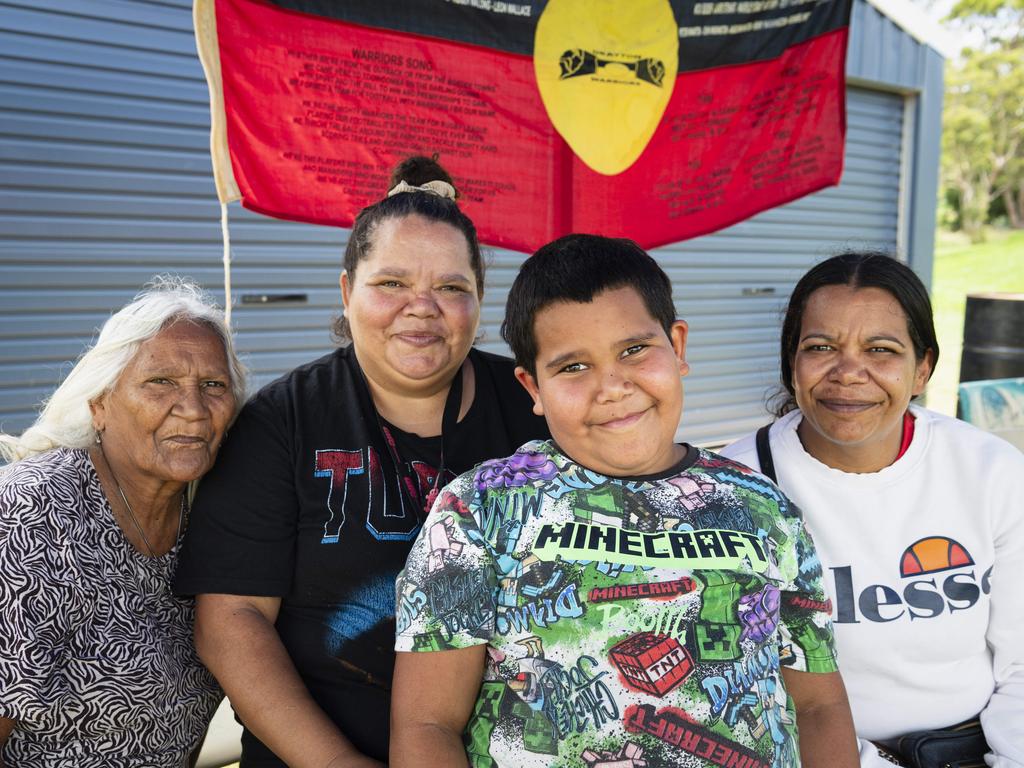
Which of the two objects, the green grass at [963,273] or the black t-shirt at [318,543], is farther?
the green grass at [963,273]

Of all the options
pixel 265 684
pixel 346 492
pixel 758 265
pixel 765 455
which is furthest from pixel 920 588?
pixel 758 265

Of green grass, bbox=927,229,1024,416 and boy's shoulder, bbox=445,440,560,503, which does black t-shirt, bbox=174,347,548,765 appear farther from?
green grass, bbox=927,229,1024,416

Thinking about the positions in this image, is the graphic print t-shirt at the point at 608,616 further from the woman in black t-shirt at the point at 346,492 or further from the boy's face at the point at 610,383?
the woman in black t-shirt at the point at 346,492

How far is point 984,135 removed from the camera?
26875 mm

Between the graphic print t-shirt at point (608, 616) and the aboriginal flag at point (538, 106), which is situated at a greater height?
the aboriginal flag at point (538, 106)

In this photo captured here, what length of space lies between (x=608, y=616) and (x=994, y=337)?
5258mm

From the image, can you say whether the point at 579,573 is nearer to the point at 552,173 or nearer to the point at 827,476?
the point at 827,476

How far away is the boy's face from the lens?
1.56m

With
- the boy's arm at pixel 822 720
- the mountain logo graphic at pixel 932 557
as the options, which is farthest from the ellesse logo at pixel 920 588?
the boy's arm at pixel 822 720

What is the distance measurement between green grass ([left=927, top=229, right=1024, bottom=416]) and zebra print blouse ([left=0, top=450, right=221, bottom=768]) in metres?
13.8

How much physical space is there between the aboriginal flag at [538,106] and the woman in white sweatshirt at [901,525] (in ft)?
4.07

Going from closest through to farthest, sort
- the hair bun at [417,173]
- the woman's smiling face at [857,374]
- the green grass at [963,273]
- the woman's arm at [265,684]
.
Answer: the woman's arm at [265,684]
the woman's smiling face at [857,374]
the hair bun at [417,173]
the green grass at [963,273]

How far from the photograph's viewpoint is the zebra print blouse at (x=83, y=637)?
169cm

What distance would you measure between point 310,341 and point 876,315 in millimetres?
4094
